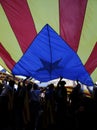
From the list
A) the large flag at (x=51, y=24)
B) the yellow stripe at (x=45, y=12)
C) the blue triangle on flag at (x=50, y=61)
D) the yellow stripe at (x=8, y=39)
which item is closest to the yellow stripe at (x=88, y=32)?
the large flag at (x=51, y=24)

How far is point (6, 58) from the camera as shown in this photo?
437 cm

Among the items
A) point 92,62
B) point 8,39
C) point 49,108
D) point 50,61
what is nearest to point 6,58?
point 8,39

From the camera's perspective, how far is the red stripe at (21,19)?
4.00 meters

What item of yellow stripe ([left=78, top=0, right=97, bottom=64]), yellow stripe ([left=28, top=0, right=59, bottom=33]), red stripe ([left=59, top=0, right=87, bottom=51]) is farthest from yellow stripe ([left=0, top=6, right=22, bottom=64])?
yellow stripe ([left=78, top=0, right=97, bottom=64])

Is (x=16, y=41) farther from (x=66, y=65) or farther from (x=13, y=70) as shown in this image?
(x=66, y=65)

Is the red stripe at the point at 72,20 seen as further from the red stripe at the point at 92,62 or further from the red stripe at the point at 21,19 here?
the red stripe at the point at 21,19

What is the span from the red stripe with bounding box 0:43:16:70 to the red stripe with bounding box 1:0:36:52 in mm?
299

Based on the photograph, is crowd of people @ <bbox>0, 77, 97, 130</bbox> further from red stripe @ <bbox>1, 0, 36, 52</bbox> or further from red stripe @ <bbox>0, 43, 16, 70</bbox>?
red stripe @ <bbox>1, 0, 36, 52</bbox>

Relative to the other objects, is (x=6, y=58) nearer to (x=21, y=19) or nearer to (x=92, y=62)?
(x=21, y=19)

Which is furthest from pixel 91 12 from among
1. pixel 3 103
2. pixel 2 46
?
pixel 3 103

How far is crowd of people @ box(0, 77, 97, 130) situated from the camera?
182 inches

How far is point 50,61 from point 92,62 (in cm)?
61

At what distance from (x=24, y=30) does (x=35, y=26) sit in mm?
190

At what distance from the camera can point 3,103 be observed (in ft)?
16.2
